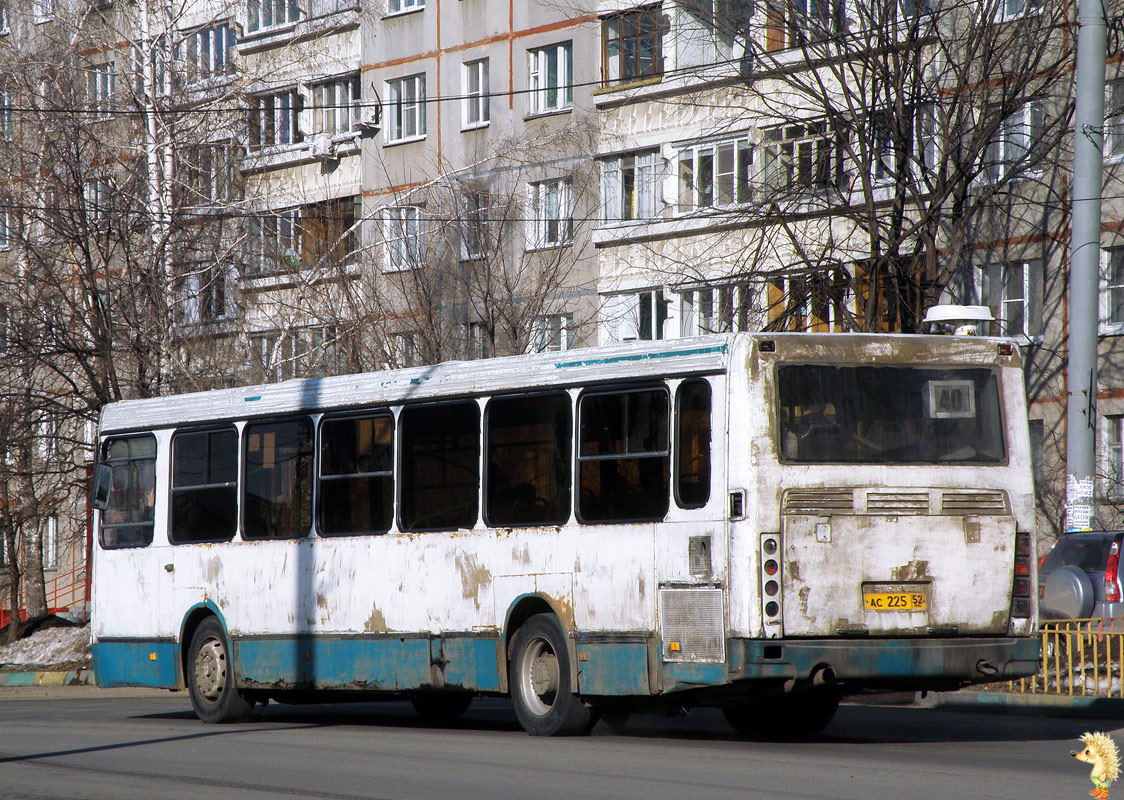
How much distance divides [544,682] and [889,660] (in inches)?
112

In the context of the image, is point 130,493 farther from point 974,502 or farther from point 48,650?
point 48,650

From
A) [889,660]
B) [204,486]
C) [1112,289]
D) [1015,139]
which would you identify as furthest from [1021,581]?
[1015,139]

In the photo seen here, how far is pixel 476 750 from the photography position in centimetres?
1262

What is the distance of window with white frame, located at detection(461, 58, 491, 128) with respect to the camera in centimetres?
3850

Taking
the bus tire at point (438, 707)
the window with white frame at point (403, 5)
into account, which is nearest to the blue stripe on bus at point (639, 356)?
the bus tire at point (438, 707)

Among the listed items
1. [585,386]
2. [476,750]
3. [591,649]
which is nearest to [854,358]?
[585,386]

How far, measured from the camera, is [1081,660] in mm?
16953

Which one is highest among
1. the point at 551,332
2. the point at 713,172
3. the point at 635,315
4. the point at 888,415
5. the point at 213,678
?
the point at 713,172

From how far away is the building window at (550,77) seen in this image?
37.0 metres

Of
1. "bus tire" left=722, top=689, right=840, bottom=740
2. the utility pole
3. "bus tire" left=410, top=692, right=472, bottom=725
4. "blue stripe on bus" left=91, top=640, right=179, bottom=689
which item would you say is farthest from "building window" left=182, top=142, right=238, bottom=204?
"bus tire" left=722, top=689, right=840, bottom=740

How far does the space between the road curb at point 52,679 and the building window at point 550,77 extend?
15.8 metres

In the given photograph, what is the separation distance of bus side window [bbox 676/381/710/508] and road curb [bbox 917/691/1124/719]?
16.8 feet

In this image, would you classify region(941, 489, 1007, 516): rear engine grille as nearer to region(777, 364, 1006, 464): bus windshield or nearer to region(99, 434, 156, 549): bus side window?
region(777, 364, 1006, 464): bus windshield

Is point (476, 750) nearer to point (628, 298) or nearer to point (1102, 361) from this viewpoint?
point (1102, 361)
